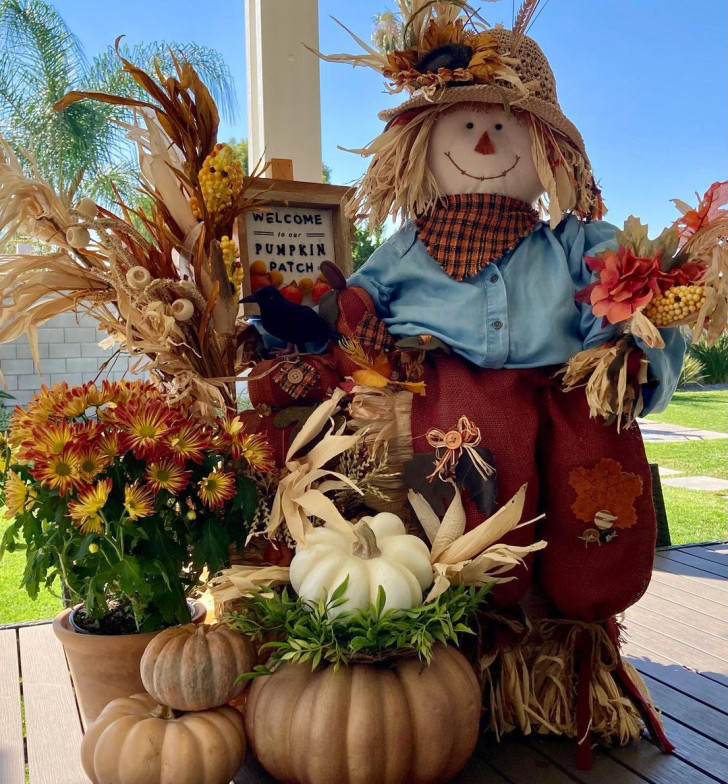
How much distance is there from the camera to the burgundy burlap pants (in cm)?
106

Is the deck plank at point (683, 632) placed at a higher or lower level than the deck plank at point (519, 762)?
lower

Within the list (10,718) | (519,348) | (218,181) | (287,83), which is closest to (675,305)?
(519,348)

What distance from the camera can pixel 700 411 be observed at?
Result: 5340 millimetres

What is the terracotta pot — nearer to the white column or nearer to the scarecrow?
the scarecrow

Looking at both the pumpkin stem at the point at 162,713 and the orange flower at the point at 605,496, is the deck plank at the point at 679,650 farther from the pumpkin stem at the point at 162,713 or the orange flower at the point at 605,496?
the pumpkin stem at the point at 162,713

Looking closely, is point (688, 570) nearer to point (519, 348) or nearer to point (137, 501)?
point (519, 348)

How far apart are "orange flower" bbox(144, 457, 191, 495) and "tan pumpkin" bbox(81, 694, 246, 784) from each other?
0.84ft

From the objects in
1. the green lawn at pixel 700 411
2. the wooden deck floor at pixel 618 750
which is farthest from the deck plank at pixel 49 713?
the green lawn at pixel 700 411

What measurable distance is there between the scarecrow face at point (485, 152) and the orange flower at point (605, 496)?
1.50ft

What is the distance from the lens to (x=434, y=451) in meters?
1.08

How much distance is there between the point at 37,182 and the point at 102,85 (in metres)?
5.05

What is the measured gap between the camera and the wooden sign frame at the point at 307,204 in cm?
132

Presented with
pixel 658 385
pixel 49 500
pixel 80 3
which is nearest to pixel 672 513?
pixel 658 385

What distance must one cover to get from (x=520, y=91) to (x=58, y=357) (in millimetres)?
2344
